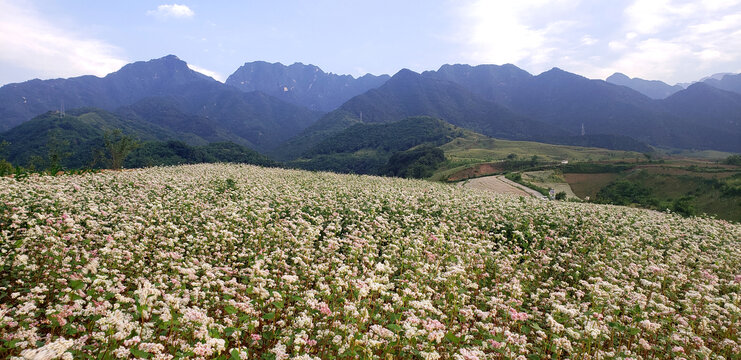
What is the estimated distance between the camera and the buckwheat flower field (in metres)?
4.05

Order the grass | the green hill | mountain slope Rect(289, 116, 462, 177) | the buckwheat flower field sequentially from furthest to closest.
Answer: mountain slope Rect(289, 116, 462, 177)
the grass
the green hill
the buckwheat flower field

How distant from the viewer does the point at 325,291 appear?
4.86 m

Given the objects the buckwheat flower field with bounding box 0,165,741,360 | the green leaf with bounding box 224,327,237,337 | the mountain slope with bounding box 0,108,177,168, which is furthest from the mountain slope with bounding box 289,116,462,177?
the green leaf with bounding box 224,327,237,337

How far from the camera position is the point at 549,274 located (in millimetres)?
8688

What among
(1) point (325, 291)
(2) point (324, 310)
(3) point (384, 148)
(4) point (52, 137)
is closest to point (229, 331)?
(2) point (324, 310)

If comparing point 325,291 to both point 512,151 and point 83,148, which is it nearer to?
point 512,151

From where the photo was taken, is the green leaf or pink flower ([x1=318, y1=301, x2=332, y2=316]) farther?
pink flower ([x1=318, y1=301, x2=332, y2=316])

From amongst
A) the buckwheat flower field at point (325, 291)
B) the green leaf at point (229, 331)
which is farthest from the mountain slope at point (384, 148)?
the green leaf at point (229, 331)

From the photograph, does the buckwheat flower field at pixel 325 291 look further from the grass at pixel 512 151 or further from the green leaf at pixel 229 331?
the grass at pixel 512 151

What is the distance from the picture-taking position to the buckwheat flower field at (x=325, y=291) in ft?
13.3

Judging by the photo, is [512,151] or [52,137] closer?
[512,151]

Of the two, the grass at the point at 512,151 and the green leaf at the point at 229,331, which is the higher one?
the grass at the point at 512,151

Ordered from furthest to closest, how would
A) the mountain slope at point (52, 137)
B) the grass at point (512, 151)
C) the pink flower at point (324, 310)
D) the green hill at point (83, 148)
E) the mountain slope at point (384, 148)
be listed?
1. the mountain slope at point (384, 148)
2. the mountain slope at point (52, 137)
3. the grass at point (512, 151)
4. the green hill at point (83, 148)
5. the pink flower at point (324, 310)

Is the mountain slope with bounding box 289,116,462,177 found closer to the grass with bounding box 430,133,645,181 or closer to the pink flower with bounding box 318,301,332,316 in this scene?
the grass with bounding box 430,133,645,181
